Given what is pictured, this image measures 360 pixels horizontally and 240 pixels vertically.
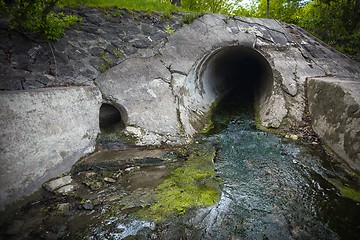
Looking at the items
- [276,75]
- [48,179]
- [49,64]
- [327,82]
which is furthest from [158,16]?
[48,179]

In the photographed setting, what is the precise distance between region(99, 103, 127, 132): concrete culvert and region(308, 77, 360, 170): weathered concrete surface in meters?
4.80

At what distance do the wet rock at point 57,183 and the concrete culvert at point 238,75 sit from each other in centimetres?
558

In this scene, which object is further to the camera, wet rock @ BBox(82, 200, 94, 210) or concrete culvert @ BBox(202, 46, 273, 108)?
concrete culvert @ BBox(202, 46, 273, 108)

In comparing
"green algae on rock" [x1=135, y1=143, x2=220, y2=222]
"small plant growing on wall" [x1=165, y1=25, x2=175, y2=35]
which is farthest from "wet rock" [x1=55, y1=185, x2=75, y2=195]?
→ "small plant growing on wall" [x1=165, y1=25, x2=175, y2=35]

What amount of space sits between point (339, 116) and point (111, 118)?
5.31 meters

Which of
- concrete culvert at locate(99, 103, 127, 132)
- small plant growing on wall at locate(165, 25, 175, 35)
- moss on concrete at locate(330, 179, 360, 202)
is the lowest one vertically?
moss on concrete at locate(330, 179, 360, 202)

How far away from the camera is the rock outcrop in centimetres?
362

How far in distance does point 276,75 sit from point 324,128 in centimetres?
236

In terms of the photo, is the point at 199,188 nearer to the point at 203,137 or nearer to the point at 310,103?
the point at 203,137

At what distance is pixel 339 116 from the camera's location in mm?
5023

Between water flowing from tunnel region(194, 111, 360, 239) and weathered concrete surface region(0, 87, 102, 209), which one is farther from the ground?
weathered concrete surface region(0, 87, 102, 209)

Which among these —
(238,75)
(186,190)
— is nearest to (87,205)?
(186,190)

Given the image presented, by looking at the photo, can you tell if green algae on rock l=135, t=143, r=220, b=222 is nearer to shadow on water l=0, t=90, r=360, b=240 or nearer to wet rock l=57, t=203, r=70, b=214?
shadow on water l=0, t=90, r=360, b=240

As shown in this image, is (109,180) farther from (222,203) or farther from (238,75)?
(238,75)
